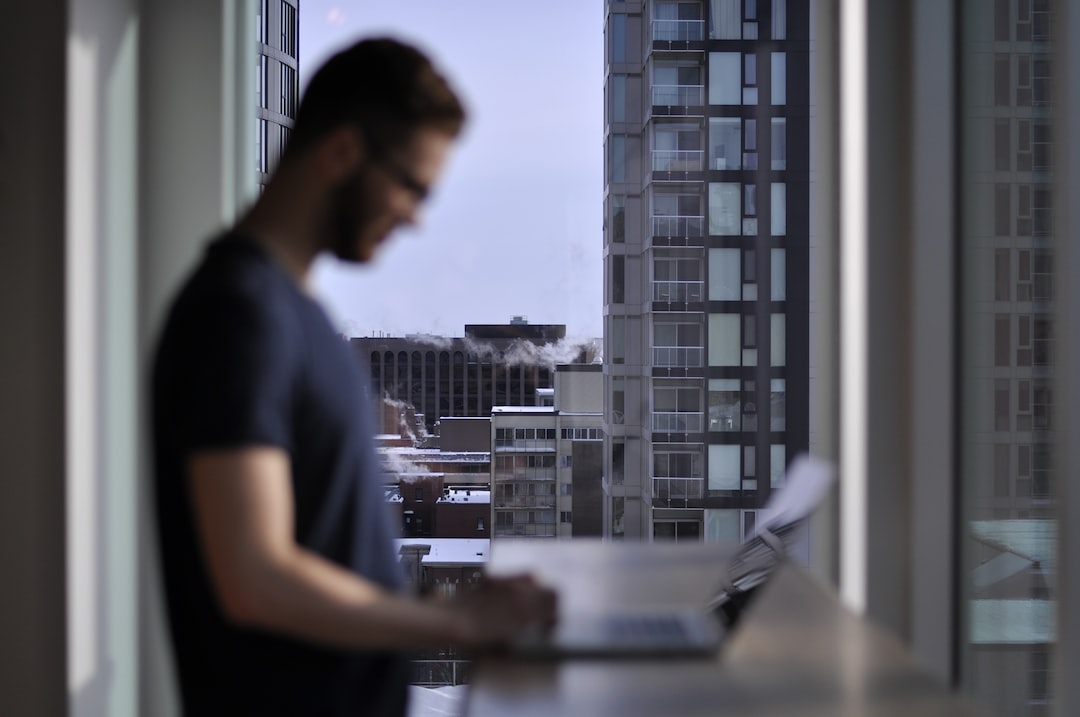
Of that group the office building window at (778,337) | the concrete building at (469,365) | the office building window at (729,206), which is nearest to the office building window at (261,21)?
the concrete building at (469,365)

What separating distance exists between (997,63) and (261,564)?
1758 mm

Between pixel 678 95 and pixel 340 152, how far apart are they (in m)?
1.63

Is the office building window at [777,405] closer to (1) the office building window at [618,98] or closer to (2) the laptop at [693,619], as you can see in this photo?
(1) the office building window at [618,98]

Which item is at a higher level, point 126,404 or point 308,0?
point 308,0

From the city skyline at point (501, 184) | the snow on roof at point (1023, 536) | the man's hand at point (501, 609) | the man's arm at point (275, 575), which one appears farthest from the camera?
the city skyline at point (501, 184)

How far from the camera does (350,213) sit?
1.07 m

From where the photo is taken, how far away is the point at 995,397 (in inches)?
79.0

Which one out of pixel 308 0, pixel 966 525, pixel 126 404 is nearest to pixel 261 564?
pixel 126 404

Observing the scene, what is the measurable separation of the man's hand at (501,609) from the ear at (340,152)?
45 centimetres

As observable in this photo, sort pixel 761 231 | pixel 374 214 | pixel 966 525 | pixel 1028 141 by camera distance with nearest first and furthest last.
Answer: pixel 374 214 < pixel 1028 141 < pixel 966 525 < pixel 761 231

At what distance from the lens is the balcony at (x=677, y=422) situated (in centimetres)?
255

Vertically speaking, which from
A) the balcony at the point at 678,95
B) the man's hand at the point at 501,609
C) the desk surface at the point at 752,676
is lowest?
the desk surface at the point at 752,676

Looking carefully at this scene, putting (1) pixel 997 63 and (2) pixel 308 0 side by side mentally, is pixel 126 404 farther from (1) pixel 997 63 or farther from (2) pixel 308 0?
(1) pixel 997 63

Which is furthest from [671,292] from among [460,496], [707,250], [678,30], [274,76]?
[274,76]
